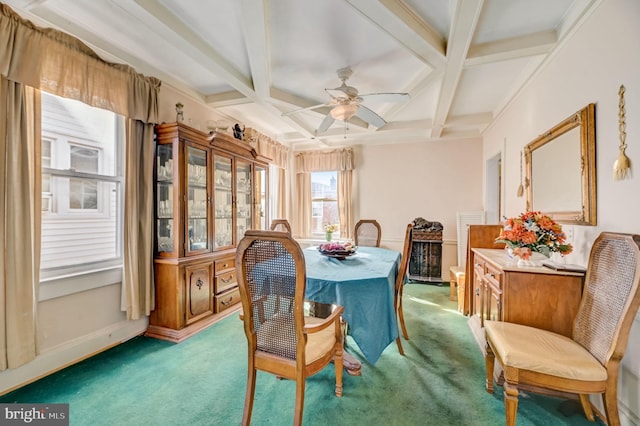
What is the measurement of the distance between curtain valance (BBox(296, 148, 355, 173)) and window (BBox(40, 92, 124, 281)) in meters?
3.27

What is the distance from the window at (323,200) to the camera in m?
5.35

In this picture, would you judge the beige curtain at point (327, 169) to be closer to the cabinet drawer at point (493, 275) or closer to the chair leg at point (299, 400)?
the cabinet drawer at point (493, 275)

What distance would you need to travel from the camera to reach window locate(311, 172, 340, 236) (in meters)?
5.35

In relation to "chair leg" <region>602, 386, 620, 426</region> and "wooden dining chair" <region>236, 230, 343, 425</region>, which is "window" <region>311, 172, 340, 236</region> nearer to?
"wooden dining chair" <region>236, 230, 343, 425</region>

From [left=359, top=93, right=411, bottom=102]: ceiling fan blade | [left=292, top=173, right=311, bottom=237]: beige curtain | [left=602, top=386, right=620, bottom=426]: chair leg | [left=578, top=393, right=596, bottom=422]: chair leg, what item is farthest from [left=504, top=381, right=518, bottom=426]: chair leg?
[left=292, top=173, right=311, bottom=237]: beige curtain

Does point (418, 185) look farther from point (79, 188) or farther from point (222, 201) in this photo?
Result: point (79, 188)

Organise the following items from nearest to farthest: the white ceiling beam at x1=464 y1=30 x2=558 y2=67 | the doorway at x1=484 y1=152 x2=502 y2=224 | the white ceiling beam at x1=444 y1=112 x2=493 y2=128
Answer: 1. the white ceiling beam at x1=464 y1=30 x2=558 y2=67
2. the white ceiling beam at x1=444 y1=112 x2=493 y2=128
3. the doorway at x1=484 y1=152 x2=502 y2=224

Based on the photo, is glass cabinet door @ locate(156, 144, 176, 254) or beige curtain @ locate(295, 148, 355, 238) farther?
beige curtain @ locate(295, 148, 355, 238)

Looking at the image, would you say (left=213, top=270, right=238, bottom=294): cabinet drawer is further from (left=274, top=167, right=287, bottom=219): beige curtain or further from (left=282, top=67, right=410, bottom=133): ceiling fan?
(left=282, top=67, right=410, bottom=133): ceiling fan

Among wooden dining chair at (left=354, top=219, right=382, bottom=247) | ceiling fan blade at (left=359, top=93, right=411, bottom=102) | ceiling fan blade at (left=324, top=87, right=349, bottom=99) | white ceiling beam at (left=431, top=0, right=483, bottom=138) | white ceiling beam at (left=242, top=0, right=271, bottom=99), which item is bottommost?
wooden dining chair at (left=354, top=219, right=382, bottom=247)

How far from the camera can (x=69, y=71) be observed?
192cm

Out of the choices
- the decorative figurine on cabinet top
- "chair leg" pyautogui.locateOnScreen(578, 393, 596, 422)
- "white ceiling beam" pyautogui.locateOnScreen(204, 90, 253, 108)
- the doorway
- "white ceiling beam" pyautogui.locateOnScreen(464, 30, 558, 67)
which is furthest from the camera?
the doorway

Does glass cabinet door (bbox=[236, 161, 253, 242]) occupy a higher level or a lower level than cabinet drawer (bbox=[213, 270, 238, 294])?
higher

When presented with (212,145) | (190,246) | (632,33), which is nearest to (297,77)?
(212,145)
